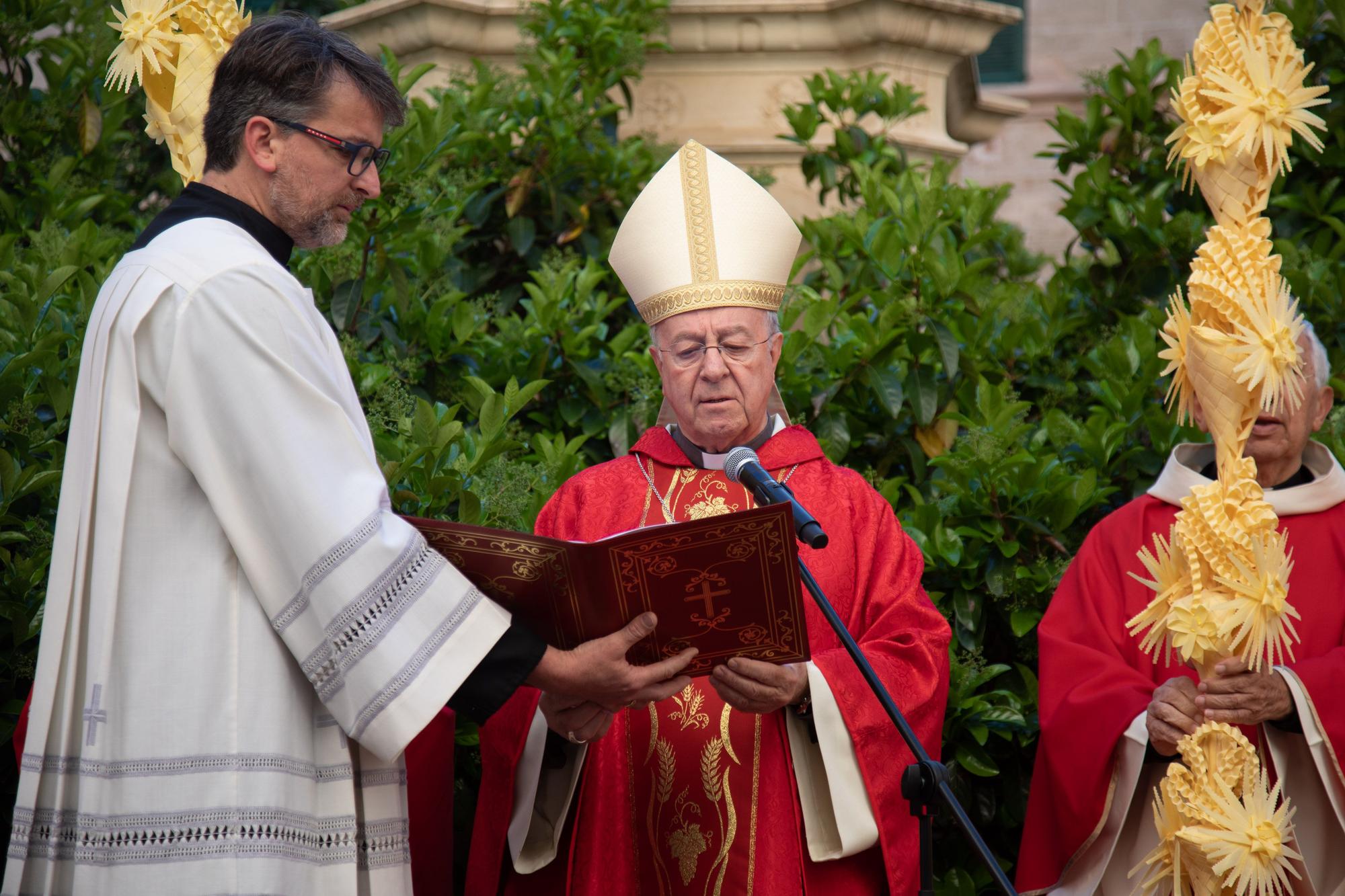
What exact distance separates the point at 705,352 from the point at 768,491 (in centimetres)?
100

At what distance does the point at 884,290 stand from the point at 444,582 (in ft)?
9.51

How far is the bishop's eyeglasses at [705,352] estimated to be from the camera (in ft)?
11.8

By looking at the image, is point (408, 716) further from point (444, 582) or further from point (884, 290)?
point (884, 290)

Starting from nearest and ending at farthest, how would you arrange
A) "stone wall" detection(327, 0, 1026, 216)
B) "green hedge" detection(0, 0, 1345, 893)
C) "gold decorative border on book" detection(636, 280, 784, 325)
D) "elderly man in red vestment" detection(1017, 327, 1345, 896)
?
"elderly man in red vestment" detection(1017, 327, 1345, 896) → "gold decorative border on book" detection(636, 280, 784, 325) → "green hedge" detection(0, 0, 1345, 893) → "stone wall" detection(327, 0, 1026, 216)

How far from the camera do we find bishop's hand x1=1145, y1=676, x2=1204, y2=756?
10.4ft

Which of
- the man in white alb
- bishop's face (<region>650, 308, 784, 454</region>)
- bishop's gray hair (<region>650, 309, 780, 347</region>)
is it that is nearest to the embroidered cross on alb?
the man in white alb

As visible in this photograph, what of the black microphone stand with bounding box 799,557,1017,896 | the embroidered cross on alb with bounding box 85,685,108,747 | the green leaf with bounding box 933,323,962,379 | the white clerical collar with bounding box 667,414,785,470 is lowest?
the black microphone stand with bounding box 799,557,1017,896

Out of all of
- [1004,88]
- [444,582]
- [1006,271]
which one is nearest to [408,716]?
[444,582]

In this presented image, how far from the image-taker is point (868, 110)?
6.20 m

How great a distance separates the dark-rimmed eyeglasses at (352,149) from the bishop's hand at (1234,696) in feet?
6.54

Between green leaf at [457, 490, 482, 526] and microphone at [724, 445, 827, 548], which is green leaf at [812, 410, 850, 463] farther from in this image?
microphone at [724, 445, 827, 548]

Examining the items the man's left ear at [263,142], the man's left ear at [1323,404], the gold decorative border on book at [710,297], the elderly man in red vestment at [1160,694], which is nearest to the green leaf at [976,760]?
the elderly man in red vestment at [1160,694]

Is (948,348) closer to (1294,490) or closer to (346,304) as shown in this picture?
(1294,490)

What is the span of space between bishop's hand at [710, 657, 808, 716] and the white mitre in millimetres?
958
